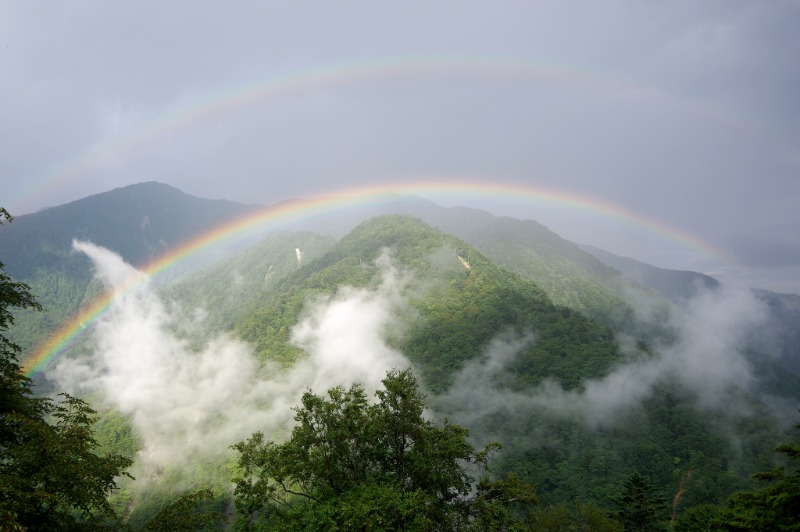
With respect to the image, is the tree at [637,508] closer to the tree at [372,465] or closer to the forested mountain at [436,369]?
the forested mountain at [436,369]

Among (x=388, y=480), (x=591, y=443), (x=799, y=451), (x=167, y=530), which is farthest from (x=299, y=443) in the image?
(x=591, y=443)

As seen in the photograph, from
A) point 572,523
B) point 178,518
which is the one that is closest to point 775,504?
point 178,518

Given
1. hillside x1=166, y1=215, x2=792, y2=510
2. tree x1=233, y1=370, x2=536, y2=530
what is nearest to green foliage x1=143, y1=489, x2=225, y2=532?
tree x1=233, y1=370, x2=536, y2=530

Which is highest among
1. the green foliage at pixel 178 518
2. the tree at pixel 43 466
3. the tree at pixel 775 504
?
the tree at pixel 43 466

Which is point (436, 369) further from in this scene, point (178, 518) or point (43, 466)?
point (43, 466)

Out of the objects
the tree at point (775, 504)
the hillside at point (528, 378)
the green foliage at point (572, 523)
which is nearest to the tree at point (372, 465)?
the tree at point (775, 504)
